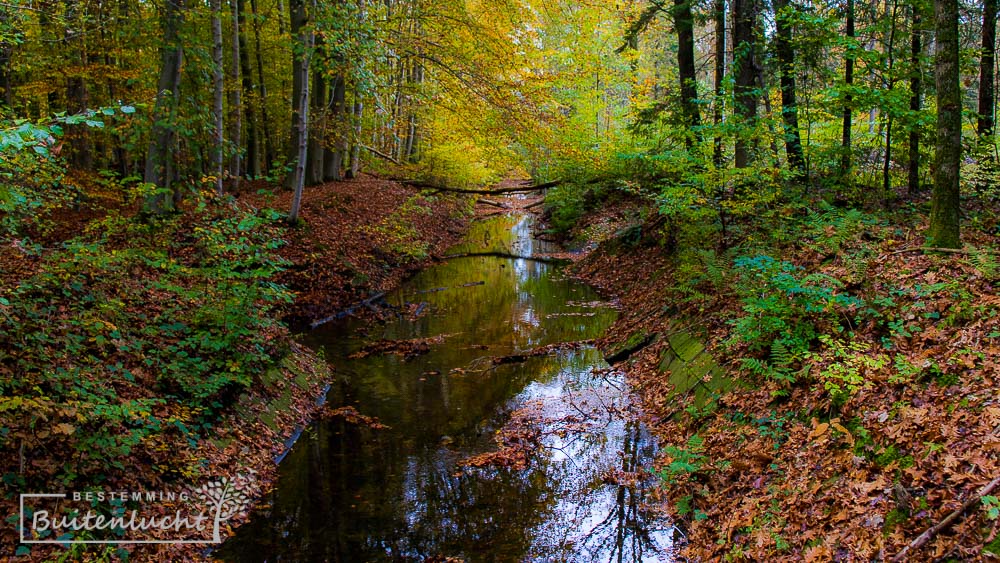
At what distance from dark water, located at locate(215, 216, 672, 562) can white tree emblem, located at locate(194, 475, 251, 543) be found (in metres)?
0.26

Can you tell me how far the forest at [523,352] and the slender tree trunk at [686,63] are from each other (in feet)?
0.47

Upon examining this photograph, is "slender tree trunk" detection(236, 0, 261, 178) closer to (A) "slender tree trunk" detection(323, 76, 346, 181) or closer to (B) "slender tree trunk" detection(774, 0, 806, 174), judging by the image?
(A) "slender tree trunk" detection(323, 76, 346, 181)

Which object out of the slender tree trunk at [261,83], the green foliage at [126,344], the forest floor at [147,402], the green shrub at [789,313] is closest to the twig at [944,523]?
the green shrub at [789,313]

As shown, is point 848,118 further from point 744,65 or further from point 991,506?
point 991,506

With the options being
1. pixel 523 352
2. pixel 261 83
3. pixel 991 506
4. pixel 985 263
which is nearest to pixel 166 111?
pixel 523 352

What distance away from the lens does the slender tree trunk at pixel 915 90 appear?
33.8 ft

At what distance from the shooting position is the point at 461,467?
22.3ft

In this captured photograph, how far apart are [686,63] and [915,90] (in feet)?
17.8

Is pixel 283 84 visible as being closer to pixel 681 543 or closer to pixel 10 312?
pixel 10 312

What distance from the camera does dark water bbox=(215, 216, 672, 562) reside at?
5.37m

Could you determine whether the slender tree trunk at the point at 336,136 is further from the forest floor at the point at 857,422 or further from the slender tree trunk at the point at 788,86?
the forest floor at the point at 857,422

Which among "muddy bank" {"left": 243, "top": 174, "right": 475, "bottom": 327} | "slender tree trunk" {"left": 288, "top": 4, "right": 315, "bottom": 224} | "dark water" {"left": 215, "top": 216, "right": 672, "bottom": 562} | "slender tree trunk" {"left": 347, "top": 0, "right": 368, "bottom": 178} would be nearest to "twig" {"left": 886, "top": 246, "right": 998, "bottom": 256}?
"dark water" {"left": 215, "top": 216, "right": 672, "bottom": 562}

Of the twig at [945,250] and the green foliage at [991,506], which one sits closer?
the green foliage at [991,506]

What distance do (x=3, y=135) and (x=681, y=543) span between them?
6.21m
